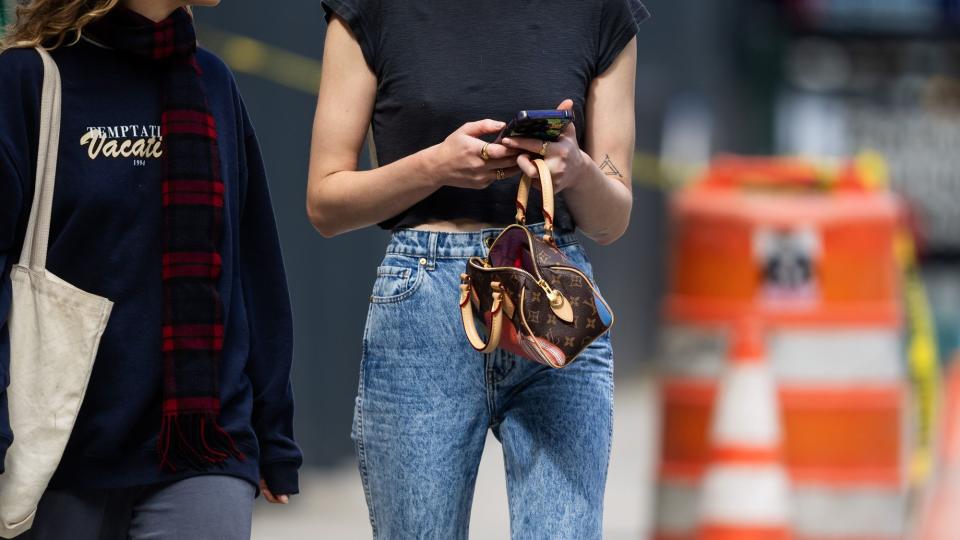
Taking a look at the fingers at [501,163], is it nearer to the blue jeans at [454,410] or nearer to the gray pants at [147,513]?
the blue jeans at [454,410]

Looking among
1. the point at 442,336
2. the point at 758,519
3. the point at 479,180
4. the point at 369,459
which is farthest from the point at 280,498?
the point at 758,519

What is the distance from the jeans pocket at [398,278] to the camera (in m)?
3.06

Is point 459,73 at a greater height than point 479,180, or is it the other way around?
point 459,73

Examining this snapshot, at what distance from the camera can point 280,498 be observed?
10.6 feet

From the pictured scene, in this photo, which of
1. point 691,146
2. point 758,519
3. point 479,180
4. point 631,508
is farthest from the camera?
point 691,146

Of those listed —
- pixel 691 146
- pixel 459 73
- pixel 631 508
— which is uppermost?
pixel 691 146

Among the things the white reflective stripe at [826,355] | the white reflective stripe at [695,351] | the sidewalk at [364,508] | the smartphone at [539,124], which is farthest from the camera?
the sidewalk at [364,508]

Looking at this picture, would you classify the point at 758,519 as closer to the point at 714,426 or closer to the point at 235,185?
the point at 714,426

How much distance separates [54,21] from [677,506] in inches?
143

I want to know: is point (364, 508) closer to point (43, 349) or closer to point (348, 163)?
point (348, 163)

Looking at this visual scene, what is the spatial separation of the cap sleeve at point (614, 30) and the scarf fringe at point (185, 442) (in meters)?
1.05

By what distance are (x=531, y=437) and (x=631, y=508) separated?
5.26 meters

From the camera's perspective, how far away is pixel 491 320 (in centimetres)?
287

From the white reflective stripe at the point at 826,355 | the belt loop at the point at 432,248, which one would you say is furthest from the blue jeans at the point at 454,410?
the white reflective stripe at the point at 826,355
